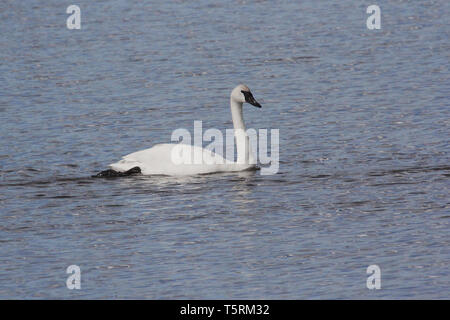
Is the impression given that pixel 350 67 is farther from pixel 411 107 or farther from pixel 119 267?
pixel 119 267

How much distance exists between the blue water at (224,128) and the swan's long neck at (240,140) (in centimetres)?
47

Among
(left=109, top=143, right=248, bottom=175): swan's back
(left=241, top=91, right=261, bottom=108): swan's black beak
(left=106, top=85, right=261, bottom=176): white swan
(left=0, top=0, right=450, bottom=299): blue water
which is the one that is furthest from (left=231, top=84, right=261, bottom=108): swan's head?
(left=109, top=143, right=248, bottom=175): swan's back

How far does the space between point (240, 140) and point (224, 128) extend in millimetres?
2574

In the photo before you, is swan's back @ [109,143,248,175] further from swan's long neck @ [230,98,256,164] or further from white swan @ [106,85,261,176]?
swan's long neck @ [230,98,256,164]

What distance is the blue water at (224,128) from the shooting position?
12883 millimetres

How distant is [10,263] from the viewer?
1342 centimetres

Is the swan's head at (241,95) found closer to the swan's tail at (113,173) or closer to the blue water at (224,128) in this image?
the blue water at (224,128)

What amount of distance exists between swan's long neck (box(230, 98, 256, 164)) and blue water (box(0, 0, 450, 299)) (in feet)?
1.53

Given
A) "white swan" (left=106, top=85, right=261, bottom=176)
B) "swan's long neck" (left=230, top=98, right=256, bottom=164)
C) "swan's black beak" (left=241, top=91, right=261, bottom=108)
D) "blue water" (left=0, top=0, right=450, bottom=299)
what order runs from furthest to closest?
"swan's black beak" (left=241, top=91, right=261, bottom=108) < "swan's long neck" (left=230, top=98, right=256, bottom=164) < "white swan" (left=106, top=85, right=261, bottom=176) < "blue water" (left=0, top=0, right=450, bottom=299)

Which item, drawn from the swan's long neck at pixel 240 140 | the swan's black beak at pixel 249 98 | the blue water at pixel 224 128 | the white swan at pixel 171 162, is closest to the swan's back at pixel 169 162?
the white swan at pixel 171 162

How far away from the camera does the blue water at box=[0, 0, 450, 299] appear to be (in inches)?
507

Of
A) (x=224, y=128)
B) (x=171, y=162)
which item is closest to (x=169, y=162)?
(x=171, y=162)
